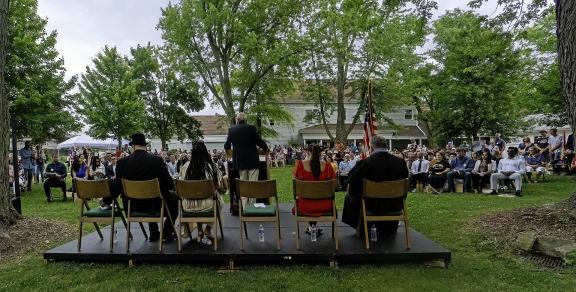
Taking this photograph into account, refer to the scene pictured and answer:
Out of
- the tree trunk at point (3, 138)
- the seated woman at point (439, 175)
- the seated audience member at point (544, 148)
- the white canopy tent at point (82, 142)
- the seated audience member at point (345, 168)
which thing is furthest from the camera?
the white canopy tent at point (82, 142)

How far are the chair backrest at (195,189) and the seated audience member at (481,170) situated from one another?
9375 millimetres

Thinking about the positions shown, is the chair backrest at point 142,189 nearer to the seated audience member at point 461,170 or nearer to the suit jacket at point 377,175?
the suit jacket at point 377,175

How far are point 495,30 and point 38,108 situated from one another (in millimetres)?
14856

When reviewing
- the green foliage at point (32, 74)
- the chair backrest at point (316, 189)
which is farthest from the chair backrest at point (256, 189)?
the green foliage at point (32, 74)

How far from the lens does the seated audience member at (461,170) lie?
1248 centimetres

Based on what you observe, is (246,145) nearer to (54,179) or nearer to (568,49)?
(568,49)

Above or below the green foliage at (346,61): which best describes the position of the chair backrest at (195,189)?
below

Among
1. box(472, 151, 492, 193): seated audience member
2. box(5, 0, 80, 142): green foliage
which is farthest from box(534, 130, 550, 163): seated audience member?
box(5, 0, 80, 142): green foliage

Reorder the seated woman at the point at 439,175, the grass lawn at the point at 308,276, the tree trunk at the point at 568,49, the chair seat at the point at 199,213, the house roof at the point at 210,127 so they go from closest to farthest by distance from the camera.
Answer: the grass lawn at the point at 308,276, the chair seat at the point at 199,213, the tree trunk at the point at 568,49, the seated woman at the point at 439,175, the house roof at the point at 210,127

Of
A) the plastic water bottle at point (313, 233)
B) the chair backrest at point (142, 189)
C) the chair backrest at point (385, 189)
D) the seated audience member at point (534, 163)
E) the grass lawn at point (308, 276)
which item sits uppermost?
the chair backrest at point (142, 189)

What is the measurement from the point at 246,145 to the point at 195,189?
6.53 feet

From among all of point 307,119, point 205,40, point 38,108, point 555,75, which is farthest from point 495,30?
point 307,119

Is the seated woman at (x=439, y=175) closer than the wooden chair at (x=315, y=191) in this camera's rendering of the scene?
No

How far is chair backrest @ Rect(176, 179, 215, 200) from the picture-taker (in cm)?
543
